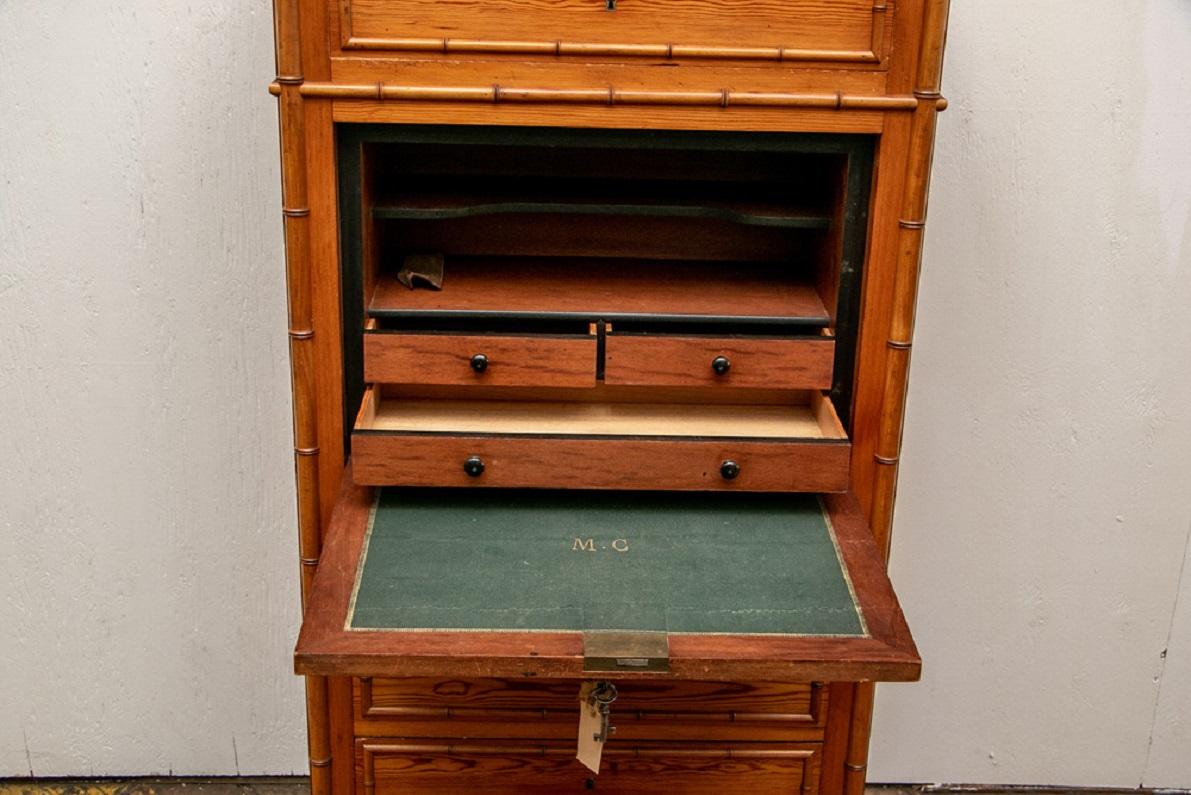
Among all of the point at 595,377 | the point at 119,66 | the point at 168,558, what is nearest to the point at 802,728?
the point at 595,377

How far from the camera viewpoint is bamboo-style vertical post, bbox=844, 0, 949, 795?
5.98 ft

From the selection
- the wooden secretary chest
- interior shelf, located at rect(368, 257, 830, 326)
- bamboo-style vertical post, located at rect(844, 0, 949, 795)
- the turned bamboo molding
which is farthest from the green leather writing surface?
the turned bamboo molding

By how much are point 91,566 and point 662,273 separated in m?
1.47

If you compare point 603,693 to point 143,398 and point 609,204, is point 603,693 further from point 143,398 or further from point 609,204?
point 143,398

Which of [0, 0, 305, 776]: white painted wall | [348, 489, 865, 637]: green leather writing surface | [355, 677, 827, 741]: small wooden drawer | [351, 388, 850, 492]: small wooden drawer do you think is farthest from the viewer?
[0, 0, 305, 776]: white painted wall

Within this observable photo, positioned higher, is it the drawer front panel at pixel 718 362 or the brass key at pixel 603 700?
the drawer front panel at pixel 718 362

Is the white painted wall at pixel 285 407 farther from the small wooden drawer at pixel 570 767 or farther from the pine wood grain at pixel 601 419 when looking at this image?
the small wooden drawer at pixel 570 767

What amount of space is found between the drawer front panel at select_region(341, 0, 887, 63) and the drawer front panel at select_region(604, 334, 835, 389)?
1.38 ft

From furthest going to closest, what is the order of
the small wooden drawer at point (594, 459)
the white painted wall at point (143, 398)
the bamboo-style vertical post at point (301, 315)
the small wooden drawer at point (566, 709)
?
the white painted wall at point (143, 398), the small wooden drawer at point (566, 709), the small wooden drawer at point (594, 459), the bamboo-style vertical post at point (301, 315)

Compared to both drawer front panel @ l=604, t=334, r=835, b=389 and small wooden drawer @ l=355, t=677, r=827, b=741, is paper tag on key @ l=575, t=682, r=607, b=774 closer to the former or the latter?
small wooden drawer @ l=355, t=677, r=827, b=741

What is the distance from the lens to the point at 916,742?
3.00 m

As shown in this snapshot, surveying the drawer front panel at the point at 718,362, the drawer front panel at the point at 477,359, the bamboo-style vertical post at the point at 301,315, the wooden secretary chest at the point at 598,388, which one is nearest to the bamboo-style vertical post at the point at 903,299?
the wooden secretary chest at the point at 598,388

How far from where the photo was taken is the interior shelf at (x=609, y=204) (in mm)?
1957

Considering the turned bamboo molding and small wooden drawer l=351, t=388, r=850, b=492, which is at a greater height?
the turned bamboo molding
